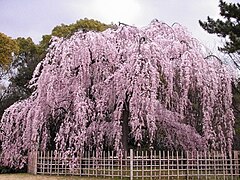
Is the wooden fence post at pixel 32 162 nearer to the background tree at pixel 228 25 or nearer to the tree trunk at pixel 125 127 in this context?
the tree trunk at pixel 125 127

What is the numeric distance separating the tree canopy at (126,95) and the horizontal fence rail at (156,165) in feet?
1.31

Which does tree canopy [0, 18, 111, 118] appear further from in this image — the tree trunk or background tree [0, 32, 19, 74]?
the tree trunk

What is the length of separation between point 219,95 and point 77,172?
5.26 meters

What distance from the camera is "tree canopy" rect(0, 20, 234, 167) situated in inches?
406

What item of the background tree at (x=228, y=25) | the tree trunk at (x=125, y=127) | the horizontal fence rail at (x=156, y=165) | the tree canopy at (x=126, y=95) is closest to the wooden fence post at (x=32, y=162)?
the tree canopy at (x=126, y=95)

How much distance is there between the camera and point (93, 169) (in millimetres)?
10867

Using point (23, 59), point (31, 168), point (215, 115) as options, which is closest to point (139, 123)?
point (215, 115)

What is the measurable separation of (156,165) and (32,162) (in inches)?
183

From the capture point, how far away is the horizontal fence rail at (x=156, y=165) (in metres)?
10.1

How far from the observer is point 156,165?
33.5 feet

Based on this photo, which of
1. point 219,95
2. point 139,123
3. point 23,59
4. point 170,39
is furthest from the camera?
point 23,59

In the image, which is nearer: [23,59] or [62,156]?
[62,156]

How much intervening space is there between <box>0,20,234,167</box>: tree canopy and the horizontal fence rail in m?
0.40

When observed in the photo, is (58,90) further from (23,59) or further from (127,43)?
(23,59)
